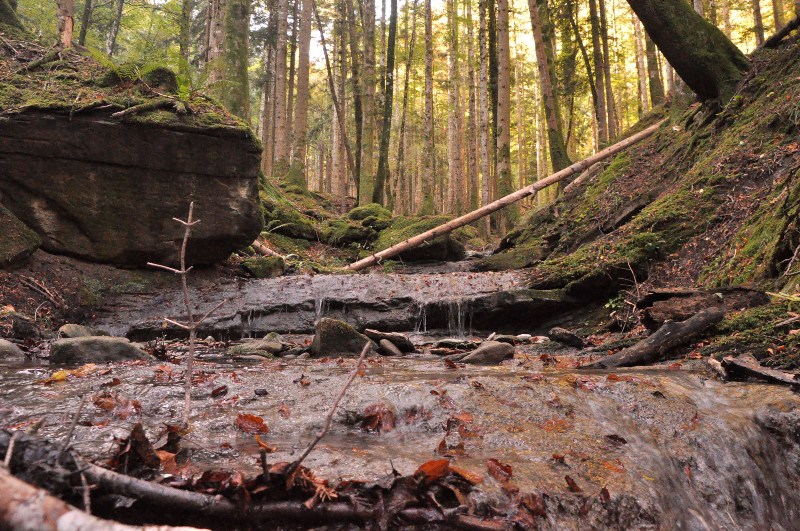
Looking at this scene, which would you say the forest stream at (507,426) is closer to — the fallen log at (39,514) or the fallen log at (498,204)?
the fallen log at (39,514)

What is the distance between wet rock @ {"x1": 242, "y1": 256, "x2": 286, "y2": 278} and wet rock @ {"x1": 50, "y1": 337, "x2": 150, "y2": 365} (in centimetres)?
502

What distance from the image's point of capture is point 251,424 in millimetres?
2854

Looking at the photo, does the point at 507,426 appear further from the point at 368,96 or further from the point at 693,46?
the point at 368,96

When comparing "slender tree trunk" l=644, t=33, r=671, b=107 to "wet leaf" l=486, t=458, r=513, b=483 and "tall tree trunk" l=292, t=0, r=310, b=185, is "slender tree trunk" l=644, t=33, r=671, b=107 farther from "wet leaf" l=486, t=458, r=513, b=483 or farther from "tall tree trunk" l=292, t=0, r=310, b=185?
"wet leaf" l=486, t=458, r=513, b=483

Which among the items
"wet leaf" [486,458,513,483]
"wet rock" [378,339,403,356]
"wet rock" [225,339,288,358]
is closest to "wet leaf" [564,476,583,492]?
"wet leaf" [486,458,513,483]

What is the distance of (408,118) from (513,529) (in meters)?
40.5

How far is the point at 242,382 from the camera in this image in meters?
3.90

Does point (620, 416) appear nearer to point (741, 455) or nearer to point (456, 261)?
point (741, 455)

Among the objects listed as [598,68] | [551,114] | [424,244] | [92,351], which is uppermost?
[598,68]

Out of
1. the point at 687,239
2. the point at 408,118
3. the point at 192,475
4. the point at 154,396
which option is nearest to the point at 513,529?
the point at 192,475

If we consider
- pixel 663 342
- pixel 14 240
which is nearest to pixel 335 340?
pixel 663 342

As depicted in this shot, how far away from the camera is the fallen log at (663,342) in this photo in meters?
4.78

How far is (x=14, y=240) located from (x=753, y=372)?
30.7ft

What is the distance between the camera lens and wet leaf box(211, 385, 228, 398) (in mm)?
3438
